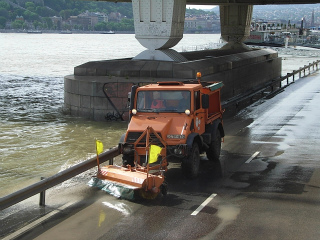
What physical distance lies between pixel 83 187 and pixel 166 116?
2.42 meters

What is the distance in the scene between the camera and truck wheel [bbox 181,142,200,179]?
520 inches

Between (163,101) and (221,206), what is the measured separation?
3.30 meters

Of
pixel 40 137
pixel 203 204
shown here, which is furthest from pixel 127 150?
pixel 40 137

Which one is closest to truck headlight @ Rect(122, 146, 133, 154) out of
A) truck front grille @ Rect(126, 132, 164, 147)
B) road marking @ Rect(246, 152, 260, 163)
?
truck front grille @ Rect(126, 132, 164, 147)

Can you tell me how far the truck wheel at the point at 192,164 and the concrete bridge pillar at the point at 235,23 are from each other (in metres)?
36.9

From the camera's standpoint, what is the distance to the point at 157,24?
2838 centimetres

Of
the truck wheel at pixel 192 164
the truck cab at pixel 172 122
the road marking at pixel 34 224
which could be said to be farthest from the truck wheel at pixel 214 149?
the road marking at pixel 34 224

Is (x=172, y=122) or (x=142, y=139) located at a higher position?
(x=172, y=122)

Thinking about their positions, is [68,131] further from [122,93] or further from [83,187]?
[83,187]

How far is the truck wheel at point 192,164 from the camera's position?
13.2m

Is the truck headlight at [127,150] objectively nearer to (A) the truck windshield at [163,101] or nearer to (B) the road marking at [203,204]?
(A) the truck windshield at [163,101]

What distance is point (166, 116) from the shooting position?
44.1ft

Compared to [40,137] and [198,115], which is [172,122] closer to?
[198,115]

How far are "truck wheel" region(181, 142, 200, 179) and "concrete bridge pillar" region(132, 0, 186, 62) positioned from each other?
1539 cm
